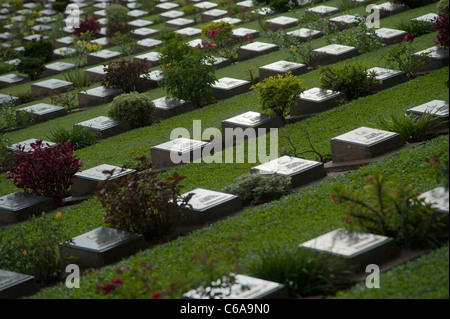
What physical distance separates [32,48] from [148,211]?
40.4 feet

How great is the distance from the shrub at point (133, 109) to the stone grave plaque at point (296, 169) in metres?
4.10

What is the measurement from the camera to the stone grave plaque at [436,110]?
8852mm

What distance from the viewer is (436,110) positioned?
9.02 metres

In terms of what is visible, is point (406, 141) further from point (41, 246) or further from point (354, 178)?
point (41, 246)

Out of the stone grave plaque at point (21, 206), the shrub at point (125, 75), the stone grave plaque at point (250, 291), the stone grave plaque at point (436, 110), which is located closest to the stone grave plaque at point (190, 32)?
the shrub at point (125, 75)

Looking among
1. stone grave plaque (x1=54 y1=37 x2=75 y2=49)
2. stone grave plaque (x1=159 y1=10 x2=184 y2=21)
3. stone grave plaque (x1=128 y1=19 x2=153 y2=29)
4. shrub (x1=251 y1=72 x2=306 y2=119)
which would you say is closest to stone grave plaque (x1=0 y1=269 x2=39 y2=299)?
shrub (x1=251 y1=72 x2=306 y2=119)

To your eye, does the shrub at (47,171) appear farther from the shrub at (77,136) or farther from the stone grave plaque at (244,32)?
the stone grave plaque at (244,32)

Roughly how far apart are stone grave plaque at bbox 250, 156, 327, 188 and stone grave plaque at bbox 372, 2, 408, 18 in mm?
9899

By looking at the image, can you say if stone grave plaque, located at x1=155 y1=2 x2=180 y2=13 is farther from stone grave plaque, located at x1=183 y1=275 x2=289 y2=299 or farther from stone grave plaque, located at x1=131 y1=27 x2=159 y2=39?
stone grave plaque, located at x1=183 y1=275 x2=289 y2=299

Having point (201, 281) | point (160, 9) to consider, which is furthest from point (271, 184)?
point (160, 9)

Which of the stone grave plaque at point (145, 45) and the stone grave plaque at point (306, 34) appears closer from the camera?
the stone grave plaque at point (306, 34)

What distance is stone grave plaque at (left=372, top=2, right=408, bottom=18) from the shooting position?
1709 centimetres

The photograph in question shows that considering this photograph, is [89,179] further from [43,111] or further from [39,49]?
[39,49]

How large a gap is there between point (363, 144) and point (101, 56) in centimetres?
1086
